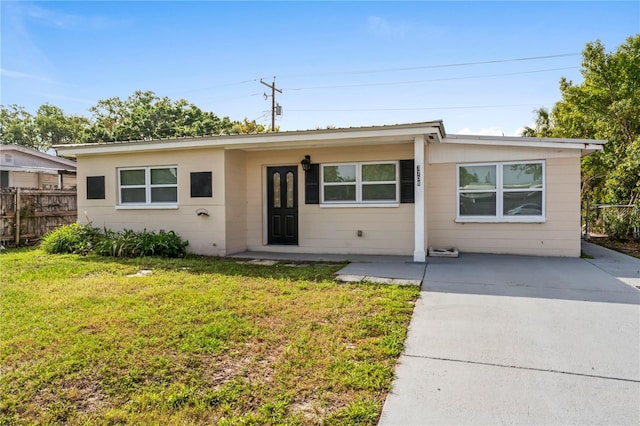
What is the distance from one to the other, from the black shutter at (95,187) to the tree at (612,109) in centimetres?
1518

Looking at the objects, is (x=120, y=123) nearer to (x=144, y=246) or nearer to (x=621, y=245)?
(x=144, y=246)

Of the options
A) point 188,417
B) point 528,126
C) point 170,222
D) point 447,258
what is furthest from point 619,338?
point 528,126

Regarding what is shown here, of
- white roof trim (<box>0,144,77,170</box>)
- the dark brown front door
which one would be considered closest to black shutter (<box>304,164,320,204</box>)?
the dark brown front door

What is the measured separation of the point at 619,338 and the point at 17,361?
16.8 ft

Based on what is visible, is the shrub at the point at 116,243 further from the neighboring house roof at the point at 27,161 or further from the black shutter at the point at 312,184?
the neighboring house roof at the point at 27,161

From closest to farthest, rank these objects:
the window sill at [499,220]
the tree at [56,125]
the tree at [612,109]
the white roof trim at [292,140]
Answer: the white roof trim at [292,140]
the window sill at [499,220]
the tree at [612,109]
the tree at [56,125]

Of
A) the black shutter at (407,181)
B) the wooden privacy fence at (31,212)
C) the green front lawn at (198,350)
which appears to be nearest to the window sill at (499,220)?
the black shutter at (407,181)

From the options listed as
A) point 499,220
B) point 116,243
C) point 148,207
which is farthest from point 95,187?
point 499,220

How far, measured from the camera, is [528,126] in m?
20.0

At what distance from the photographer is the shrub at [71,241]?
873 centimetres

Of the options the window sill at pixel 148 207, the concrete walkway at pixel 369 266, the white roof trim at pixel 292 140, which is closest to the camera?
the concrete walkway at pixel 369 266

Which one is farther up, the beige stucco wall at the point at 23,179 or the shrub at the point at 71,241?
the beige stucco wall at the point at 23,179

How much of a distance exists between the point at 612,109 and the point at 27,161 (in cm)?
2290

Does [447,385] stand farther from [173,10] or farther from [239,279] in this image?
[173,10]
